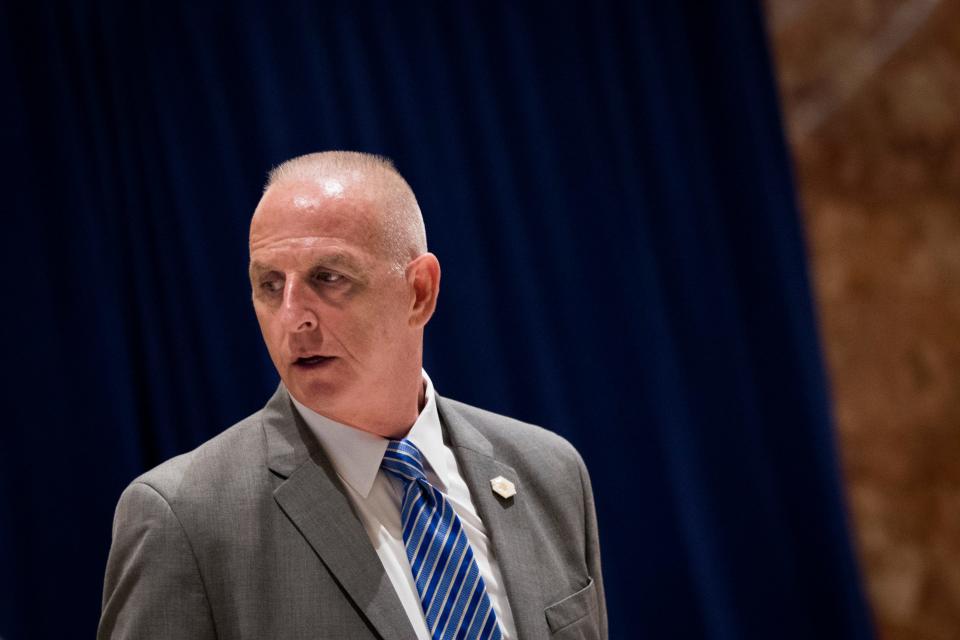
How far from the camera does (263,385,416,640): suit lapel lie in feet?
4.91

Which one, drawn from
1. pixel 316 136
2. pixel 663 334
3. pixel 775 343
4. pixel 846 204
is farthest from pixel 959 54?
pixel 316 136

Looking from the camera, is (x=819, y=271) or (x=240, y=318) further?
(x=819, y=271)

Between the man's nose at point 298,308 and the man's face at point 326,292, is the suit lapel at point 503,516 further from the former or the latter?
the man's nose at point 298,308

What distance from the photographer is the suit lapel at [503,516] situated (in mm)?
1638

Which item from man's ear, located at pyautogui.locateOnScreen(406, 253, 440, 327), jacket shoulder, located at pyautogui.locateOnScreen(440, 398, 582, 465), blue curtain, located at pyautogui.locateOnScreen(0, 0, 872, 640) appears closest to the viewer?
man's ear, located at pyautogui.locateOnScreen(406, 253, 440, 327)

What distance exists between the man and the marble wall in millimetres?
2038

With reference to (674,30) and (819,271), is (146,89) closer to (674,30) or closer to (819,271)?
(674,30)

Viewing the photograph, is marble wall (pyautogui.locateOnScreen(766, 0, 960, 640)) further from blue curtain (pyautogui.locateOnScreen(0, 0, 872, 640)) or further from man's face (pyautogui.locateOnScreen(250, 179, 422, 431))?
man's face (pyautogui.locateOnScreen(250, 179, 422, 431))

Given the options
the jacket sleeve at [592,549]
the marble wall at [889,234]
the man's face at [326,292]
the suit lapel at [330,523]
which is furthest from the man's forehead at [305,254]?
the marble wall at [889,234]

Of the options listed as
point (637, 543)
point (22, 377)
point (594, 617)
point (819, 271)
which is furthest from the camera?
point (819, 271)

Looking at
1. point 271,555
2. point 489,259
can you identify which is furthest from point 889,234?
point 271,555

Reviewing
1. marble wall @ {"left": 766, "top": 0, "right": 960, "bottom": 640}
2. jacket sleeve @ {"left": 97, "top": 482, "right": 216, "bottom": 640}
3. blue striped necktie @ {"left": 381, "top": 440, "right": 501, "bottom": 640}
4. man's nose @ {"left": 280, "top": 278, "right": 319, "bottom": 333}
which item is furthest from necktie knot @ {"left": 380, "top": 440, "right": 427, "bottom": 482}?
marble wall @ {"left": 766, "top": 0, "right": 960, "bottom": 640}

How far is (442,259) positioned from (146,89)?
89 centimetres

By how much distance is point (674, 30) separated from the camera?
345 cm
